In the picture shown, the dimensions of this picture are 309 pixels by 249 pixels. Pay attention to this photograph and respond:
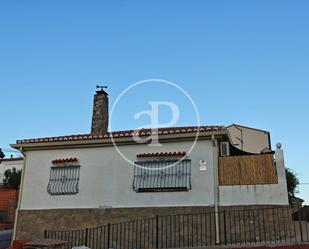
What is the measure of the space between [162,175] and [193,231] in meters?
2.15

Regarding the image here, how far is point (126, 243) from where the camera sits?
12.6 meters

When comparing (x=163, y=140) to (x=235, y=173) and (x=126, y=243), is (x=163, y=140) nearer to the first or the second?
(x=235, y=173)

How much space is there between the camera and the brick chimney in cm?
1551

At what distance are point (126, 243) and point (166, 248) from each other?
58.1 inches

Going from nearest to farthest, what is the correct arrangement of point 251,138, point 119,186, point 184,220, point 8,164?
point 184,220 < point 119,186 < point 251,138 < point 8,164

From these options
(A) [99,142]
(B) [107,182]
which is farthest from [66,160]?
(B) [107,182]

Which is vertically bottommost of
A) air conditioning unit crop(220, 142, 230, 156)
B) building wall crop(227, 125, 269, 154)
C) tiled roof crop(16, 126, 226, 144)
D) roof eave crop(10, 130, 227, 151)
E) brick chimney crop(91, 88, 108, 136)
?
air conditioning unit crop(220, 142, 230, 156)

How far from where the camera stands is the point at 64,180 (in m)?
14.1

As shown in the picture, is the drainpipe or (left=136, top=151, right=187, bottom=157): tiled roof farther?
(left=136, top=151, right=187, bottom=157): tiled roof

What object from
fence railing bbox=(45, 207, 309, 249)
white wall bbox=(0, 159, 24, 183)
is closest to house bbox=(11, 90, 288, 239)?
fence railing bbox=(45, 207, 309, 249)

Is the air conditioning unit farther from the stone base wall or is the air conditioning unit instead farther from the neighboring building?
the neighboring building

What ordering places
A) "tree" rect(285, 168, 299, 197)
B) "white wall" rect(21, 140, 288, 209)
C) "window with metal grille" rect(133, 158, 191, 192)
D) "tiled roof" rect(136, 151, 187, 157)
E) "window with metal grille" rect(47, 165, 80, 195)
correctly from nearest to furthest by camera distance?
"white wall" rect(21, 140, 288, 209), "window with metal grille" rect(133, 158, 191, 192), "tiled roof" rect(136, 151, 187, 157), "window with metal grille" rect(47, 165, 80, 195), "tree" rect(285, 168, 299, 197)

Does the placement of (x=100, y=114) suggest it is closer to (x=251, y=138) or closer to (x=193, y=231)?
(x=193, y=231)

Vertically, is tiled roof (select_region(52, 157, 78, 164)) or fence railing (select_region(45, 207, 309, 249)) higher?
tiled roof (select_region(52, 157, 78, 164))
